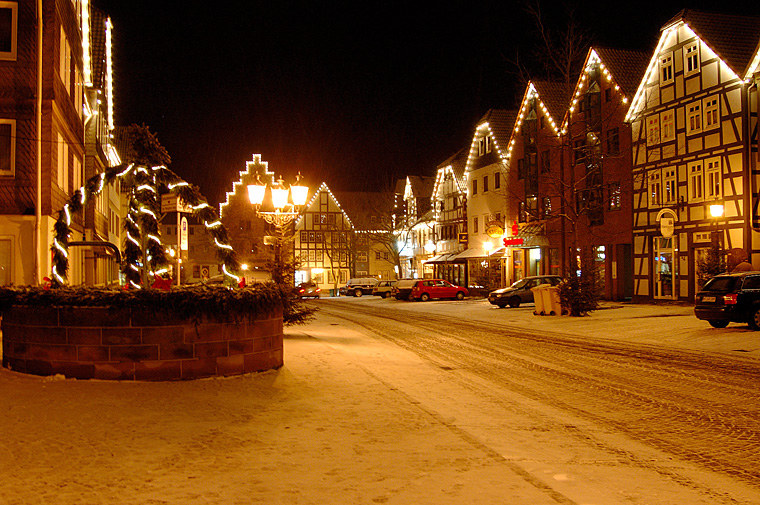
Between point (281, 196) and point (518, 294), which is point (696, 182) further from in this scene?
point (281, 196)

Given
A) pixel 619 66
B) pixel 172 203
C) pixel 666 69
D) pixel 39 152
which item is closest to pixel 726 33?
pixel 666 69

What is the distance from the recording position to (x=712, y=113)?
30312 millimetres

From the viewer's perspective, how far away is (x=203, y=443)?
22.0 ft

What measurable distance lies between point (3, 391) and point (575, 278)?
21432 millimetres

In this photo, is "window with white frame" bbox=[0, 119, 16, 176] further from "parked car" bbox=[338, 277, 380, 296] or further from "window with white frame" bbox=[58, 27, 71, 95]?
Answer: "parked car" bbox=[338, 277, 380, 296]

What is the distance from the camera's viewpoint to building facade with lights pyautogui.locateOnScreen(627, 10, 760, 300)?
28.4 metres

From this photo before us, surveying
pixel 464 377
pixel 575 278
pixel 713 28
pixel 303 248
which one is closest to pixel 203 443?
pixel 464 377

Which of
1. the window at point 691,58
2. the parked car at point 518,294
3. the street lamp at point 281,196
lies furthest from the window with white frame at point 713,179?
the street lamp at point 281,196

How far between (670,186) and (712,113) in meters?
3.90

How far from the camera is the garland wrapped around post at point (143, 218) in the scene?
1262 centimetres

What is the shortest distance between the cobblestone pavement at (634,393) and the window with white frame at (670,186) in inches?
627

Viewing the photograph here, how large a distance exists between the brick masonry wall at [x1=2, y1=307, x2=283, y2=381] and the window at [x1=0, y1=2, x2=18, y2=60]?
1219 centimetres

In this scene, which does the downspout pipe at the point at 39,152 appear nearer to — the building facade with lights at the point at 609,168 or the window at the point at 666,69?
the building facade with lights at the point at 609,168

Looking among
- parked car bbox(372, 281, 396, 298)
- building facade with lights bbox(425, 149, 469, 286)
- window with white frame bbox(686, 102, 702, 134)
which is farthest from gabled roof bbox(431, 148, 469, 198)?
window with white frame bbox(686, 102, 702, 134)
